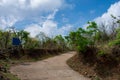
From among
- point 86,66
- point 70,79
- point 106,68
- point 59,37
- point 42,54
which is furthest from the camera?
point 59,37

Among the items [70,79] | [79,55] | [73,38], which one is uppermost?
[73,38]

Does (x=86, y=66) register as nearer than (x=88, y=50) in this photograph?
Yes

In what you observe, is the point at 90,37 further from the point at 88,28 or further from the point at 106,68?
the point at 106,68

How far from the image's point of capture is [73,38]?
17.7 meters

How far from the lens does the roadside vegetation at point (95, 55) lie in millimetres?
14102

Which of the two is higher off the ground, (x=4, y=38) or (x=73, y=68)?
(x=4, y=38)

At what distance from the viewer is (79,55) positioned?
18.7 m

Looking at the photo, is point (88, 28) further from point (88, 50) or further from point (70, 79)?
point (70, 79)

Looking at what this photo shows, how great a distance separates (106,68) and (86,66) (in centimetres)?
202

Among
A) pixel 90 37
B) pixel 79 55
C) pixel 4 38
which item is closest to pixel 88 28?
pixel 90 37

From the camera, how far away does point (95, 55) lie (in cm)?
1655

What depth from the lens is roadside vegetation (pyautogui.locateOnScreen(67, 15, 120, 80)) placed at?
46.3 ft

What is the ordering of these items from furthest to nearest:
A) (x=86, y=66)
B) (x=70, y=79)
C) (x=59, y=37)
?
1. (x=59, y=37)
2. (x=86, y=66)
3. (x=70, y=79)

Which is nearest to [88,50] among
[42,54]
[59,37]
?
[42,54]
